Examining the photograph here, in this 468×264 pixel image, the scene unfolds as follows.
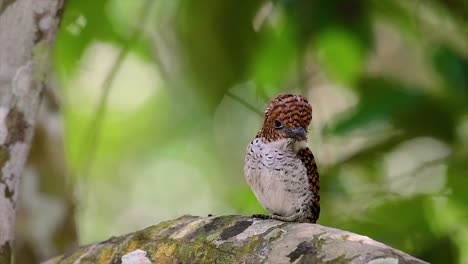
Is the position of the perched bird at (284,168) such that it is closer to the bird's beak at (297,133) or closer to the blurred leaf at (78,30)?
the bird's beak at (297,133)

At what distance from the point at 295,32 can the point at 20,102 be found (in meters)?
2.29

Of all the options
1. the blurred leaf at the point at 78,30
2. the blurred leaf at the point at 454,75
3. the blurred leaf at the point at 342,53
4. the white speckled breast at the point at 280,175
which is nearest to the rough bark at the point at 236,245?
the white speckled breast at the point at 280,175

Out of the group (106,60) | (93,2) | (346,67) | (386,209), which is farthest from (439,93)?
(106,60)

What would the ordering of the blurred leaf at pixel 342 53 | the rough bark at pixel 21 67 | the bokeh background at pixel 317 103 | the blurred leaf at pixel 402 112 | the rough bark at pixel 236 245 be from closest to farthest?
the rough bark at pixel 236 245, the rough bark at pixel 21 67, the bokeh background at pixel 317 103, the blurred leaf at pixel 402 112, the blurred leaf at pixel 342 53

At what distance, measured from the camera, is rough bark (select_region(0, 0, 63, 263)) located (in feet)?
7.64

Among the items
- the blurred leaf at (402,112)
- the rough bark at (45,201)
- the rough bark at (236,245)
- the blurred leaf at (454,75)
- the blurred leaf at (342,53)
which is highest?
the blurred leaf at (342,53)

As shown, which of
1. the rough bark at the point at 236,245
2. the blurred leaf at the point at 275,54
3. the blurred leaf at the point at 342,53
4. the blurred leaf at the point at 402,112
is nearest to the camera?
the rough bark at the point at 236,245

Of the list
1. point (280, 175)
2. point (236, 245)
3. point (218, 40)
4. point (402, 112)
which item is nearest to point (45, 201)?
point (218, 40)

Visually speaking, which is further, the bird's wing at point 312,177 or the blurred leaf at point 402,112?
the blurred leaf at point 402,112

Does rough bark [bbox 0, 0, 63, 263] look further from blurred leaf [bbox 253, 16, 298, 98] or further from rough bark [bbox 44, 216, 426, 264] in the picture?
blurred leaf [bbox 253, 16, 298, 98]

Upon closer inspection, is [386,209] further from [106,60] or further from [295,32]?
[106,60]

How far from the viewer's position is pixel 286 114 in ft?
6.93

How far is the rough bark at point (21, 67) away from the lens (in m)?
2.33

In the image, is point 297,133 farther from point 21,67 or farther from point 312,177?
point 21,67
